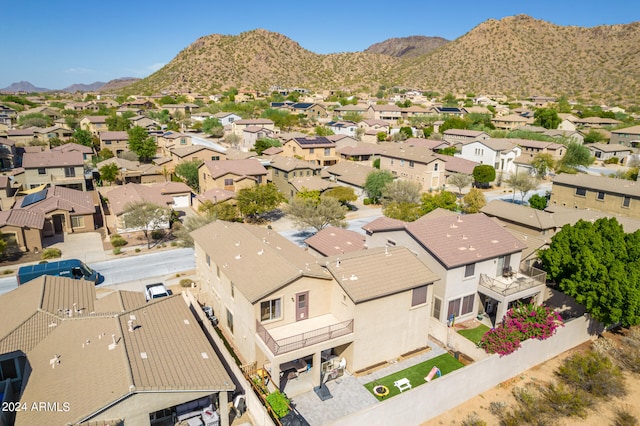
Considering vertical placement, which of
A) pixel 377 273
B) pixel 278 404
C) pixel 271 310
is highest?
pixel 377 273

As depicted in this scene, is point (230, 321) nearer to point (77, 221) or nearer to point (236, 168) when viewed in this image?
point (77, 221)

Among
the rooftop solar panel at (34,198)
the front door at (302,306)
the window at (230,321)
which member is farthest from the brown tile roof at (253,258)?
the rooftop solar panel at (34,198)

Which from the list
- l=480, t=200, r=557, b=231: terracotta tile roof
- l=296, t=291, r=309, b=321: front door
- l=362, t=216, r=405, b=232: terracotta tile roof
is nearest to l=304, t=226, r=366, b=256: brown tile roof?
l=362, t=216, r=405, b=232: terracotta tile roof

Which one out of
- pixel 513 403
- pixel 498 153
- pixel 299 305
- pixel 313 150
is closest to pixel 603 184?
pixel 498 153

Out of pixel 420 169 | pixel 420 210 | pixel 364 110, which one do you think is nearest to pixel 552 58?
pixel 364 110

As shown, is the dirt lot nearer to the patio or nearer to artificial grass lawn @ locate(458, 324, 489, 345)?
artificial grass lawn @ locate(458, 324, 489, 345)

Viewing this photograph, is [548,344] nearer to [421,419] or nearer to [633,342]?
[633,342]

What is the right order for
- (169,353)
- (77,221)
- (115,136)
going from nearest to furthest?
1. (169,353)
2. (77,221)
3. (115,136)
